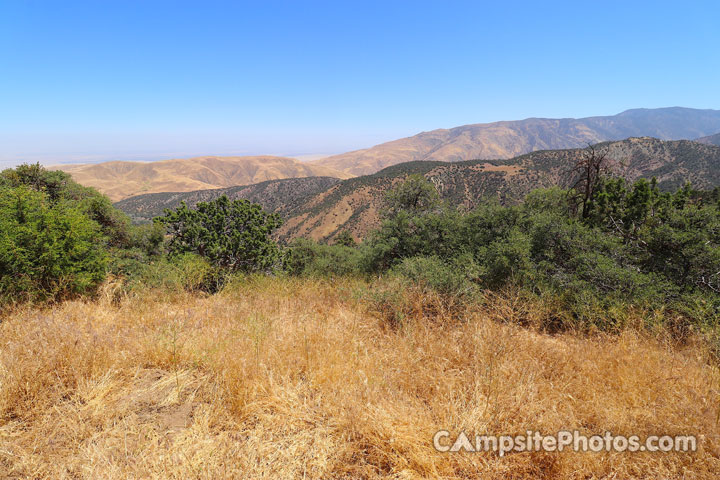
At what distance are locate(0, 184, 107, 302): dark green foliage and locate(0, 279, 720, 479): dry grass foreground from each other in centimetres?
108

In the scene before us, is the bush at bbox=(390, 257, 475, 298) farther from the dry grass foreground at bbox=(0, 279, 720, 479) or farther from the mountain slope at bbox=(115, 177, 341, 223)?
the mountain slope at bbox=(115, 177, 341, 223)

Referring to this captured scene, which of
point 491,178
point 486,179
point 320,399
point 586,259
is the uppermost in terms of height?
point 491,178

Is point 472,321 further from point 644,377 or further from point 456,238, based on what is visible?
point 456,238

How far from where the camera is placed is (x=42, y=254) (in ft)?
15.4

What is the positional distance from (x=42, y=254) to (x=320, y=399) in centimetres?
541

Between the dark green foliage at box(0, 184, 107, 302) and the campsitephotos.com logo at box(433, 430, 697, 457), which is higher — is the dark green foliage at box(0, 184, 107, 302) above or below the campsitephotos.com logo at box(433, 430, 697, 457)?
above

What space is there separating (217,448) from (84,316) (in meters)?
3.52

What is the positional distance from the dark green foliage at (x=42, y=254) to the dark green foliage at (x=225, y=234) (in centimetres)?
531

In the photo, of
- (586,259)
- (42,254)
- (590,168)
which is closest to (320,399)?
(42,254)

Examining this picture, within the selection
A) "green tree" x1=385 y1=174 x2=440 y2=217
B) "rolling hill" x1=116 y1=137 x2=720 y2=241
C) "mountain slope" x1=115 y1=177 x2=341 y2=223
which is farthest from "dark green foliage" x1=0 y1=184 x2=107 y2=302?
"mountain slope" x1=115 y1=177 x2=341 y2=223

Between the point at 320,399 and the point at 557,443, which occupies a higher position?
the point at 320,399

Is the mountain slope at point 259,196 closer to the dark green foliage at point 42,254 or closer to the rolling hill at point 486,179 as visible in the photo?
the rolling hill at point 486,179

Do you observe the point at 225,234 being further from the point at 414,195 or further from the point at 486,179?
the point at 486,179

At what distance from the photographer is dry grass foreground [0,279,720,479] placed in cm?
193
